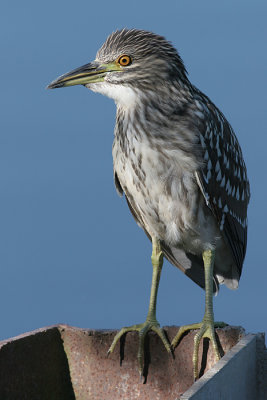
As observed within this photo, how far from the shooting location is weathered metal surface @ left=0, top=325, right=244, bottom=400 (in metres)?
4.19

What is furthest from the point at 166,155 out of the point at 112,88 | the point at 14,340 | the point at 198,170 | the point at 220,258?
the point at 14,340

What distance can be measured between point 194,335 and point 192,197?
755mm

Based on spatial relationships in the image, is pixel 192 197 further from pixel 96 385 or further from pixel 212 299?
pixel 96 385

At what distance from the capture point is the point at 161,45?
172 inches

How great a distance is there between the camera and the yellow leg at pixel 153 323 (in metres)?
4.32

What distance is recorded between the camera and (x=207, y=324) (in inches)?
169

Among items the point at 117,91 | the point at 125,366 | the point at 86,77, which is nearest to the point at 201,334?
the point at 125,366

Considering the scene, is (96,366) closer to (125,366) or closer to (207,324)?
(125,366)

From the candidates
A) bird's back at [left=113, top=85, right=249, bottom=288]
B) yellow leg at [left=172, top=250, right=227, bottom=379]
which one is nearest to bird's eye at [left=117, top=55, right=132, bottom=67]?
bird's back at [left=113, top=85, right=249, bottom=288]

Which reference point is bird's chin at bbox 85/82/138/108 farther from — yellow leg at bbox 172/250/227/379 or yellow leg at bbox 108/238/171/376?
yellow leg at bbox 172/250/227/379

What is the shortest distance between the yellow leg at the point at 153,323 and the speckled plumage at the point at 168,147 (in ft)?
0.66

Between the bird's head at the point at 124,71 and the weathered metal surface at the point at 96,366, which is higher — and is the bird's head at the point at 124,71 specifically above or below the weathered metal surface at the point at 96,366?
above

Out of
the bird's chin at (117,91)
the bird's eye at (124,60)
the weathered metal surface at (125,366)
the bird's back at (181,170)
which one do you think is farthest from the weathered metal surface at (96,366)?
the bird's eye at (124,60)

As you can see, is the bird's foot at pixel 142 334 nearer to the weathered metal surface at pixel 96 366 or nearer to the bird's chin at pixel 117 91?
the weathered metal surface at pixel 96 366
